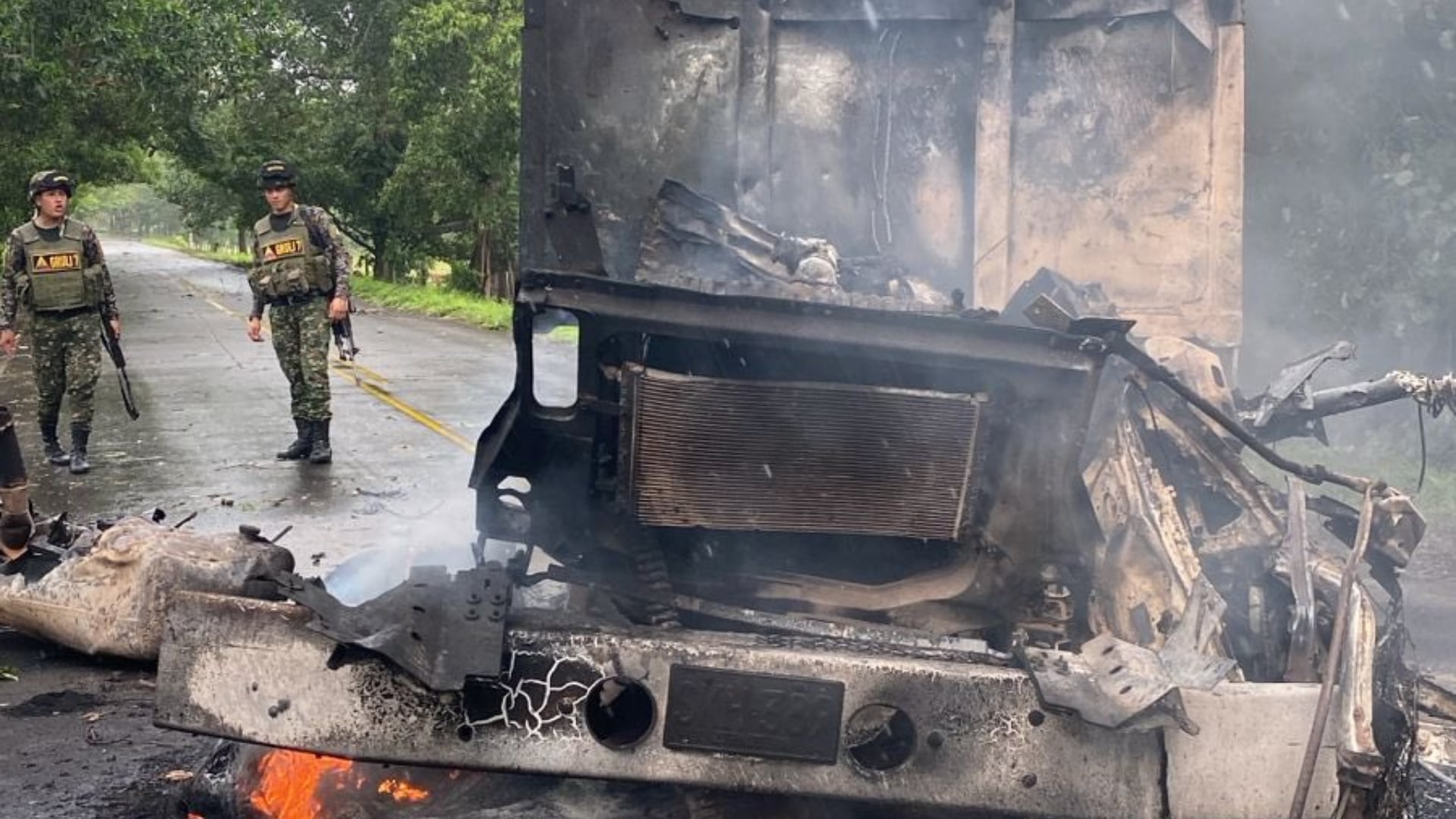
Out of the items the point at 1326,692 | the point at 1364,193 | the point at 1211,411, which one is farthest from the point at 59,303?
the point at 1364,193

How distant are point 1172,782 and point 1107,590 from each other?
0.59 metres

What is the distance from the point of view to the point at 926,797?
239 cm

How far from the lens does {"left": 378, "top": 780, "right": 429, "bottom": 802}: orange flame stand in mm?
2750

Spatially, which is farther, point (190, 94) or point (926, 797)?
point (190, 94)

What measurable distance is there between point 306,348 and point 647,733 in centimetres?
614

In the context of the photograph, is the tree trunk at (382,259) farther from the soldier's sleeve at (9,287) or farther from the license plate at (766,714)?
the license plate at (766,714)

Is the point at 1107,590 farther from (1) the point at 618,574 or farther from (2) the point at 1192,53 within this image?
(2) the point at 1192,53

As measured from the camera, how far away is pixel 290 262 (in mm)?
7789

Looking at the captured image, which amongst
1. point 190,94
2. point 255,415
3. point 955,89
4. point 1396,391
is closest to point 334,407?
point 255,415

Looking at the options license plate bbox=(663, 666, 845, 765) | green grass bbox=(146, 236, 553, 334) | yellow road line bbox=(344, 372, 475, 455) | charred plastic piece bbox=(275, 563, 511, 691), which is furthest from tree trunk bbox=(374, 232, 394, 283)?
license plate bbox=(663, 666, 845, 765)

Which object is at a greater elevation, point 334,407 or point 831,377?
point 831,377

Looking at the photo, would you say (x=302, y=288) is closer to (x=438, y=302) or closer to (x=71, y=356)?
(x=71, y=356)

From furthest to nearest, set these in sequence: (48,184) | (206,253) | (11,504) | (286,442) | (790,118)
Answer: (206,253) → (286,442) → (48,184) → (11,504) → (790,118)

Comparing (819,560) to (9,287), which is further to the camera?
(9,287)
